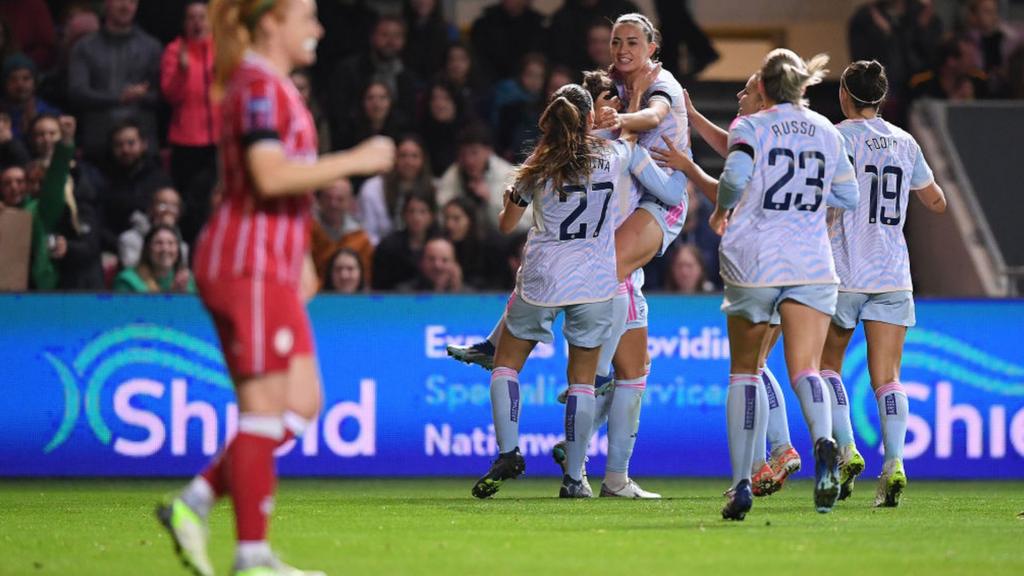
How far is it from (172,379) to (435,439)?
6.12 feet

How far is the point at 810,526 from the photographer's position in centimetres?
809

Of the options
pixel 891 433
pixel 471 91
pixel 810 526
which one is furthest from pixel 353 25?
pixel 810 526

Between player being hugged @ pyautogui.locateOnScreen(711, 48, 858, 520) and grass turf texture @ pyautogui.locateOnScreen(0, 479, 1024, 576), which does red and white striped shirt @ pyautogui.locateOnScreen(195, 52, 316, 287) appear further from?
player being hugged @ pyautogui.locateOnScreen(711, 48, 858, 520)

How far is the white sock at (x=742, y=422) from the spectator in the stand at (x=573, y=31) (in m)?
9.13

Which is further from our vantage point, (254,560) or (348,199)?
(348,199)

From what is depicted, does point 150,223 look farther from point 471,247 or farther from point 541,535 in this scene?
point 541,535

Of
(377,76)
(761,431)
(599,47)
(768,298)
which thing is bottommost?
(761,431)

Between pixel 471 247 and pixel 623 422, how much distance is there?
4.69 meters

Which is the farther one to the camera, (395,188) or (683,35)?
(683,35)

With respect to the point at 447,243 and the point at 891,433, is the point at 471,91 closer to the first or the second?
the point at 447,243

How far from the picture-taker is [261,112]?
565 cm

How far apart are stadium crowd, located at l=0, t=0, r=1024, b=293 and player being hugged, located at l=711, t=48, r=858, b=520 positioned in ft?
18.2

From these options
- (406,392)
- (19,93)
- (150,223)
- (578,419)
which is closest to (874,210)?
(578,419)

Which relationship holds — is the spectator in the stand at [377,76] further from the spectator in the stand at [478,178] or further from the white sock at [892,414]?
the white sock at [892,414]
